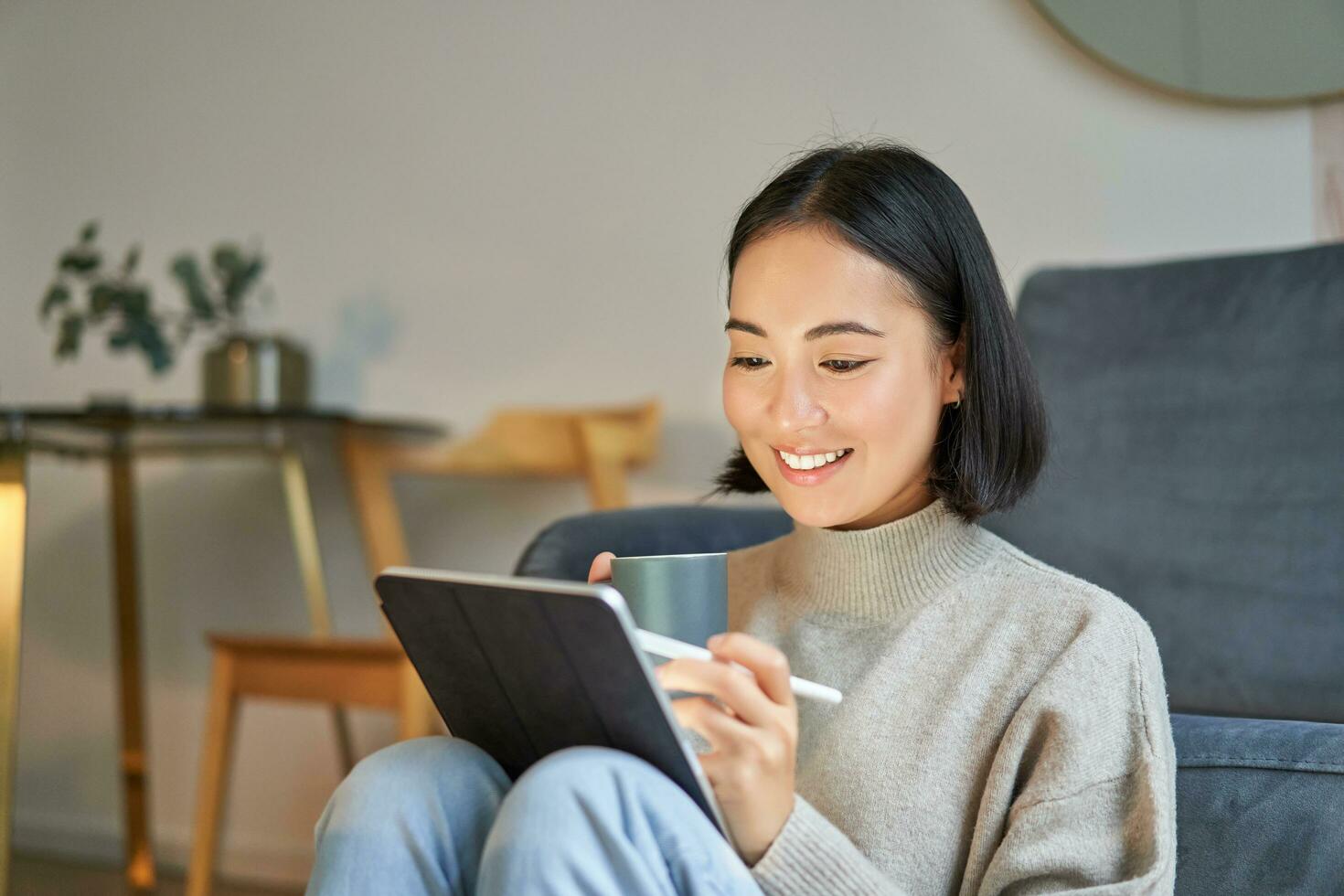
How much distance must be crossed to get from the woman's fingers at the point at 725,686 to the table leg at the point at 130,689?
70.3 inches

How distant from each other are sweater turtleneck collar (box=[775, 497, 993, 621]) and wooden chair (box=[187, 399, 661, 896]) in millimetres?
869

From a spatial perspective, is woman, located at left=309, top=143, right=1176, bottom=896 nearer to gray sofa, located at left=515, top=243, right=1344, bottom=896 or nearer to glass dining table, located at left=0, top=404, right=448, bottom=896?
gray sofa, located at left=515, top=243, right=1344, bottom=896

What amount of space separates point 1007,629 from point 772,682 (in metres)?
0.25

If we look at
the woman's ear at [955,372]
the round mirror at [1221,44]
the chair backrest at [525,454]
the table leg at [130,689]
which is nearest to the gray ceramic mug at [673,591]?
the woman's ear at [955,372]

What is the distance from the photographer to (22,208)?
261 centimetres

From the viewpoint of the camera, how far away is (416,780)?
727mm

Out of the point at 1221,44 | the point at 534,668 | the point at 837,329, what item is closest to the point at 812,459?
the point at 837,329

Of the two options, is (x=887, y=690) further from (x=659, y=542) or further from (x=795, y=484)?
(x=659, y=542)

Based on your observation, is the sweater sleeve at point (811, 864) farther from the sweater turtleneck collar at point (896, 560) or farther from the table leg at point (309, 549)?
the table leg at point (309, 549)

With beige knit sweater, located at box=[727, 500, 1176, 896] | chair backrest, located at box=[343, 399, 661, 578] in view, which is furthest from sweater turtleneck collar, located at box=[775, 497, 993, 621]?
chair backrest, located at box=[343, 399, 661, 578]

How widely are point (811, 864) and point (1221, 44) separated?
129 centimetres

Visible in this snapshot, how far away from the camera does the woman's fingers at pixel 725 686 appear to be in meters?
0.70

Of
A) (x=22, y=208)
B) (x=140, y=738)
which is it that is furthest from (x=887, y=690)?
(x=22, y=208)

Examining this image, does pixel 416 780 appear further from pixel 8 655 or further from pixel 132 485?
pixel 132 485
